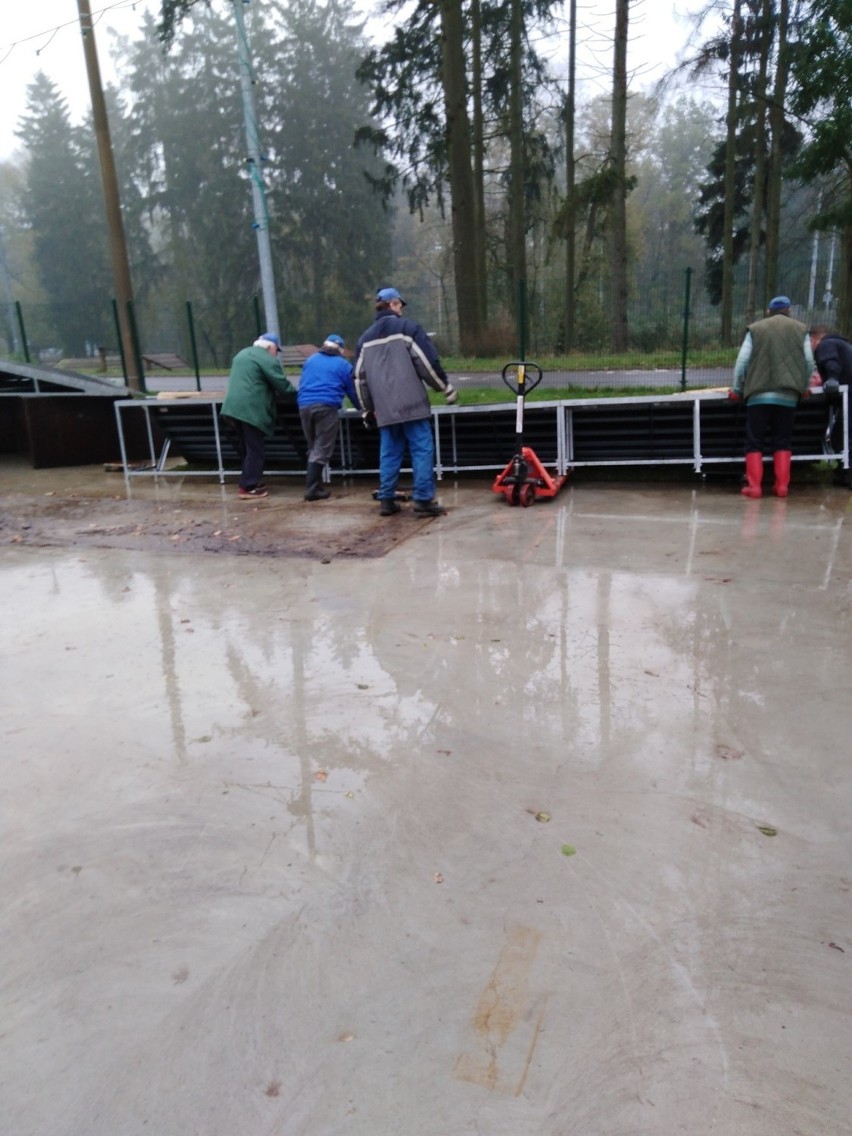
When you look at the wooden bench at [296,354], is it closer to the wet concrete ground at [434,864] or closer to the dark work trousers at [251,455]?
the dark work trousers at [251,455]

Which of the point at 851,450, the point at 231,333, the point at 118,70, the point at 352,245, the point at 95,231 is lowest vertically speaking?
the point at 851,450

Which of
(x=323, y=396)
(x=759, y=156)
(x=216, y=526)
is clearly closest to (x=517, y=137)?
(x=759, y=156)

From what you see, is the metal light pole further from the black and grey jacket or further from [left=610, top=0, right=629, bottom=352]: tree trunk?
[left=610, top=0, right=629, bottom=352]: tree trunk

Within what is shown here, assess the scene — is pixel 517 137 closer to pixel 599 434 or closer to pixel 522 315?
pixel 522 315

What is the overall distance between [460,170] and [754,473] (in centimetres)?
1270

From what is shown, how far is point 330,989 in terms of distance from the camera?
2072 millimetres

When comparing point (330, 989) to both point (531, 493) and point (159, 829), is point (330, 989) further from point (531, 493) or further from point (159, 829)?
point (531, 493)

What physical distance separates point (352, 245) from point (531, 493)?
33774 millimetres

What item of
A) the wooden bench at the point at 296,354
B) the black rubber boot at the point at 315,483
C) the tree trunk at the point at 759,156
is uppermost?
the tree trunk at the point at 759,156

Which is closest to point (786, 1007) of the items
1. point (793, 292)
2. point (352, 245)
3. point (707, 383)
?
point (707, 383)

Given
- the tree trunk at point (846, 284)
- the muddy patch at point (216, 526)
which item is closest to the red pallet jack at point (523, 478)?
the muddy patch at point (216, 526)

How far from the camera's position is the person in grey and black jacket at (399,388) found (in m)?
7.20

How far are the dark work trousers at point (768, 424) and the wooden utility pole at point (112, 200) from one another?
11024 mm

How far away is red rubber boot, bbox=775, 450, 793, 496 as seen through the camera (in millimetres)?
7352
